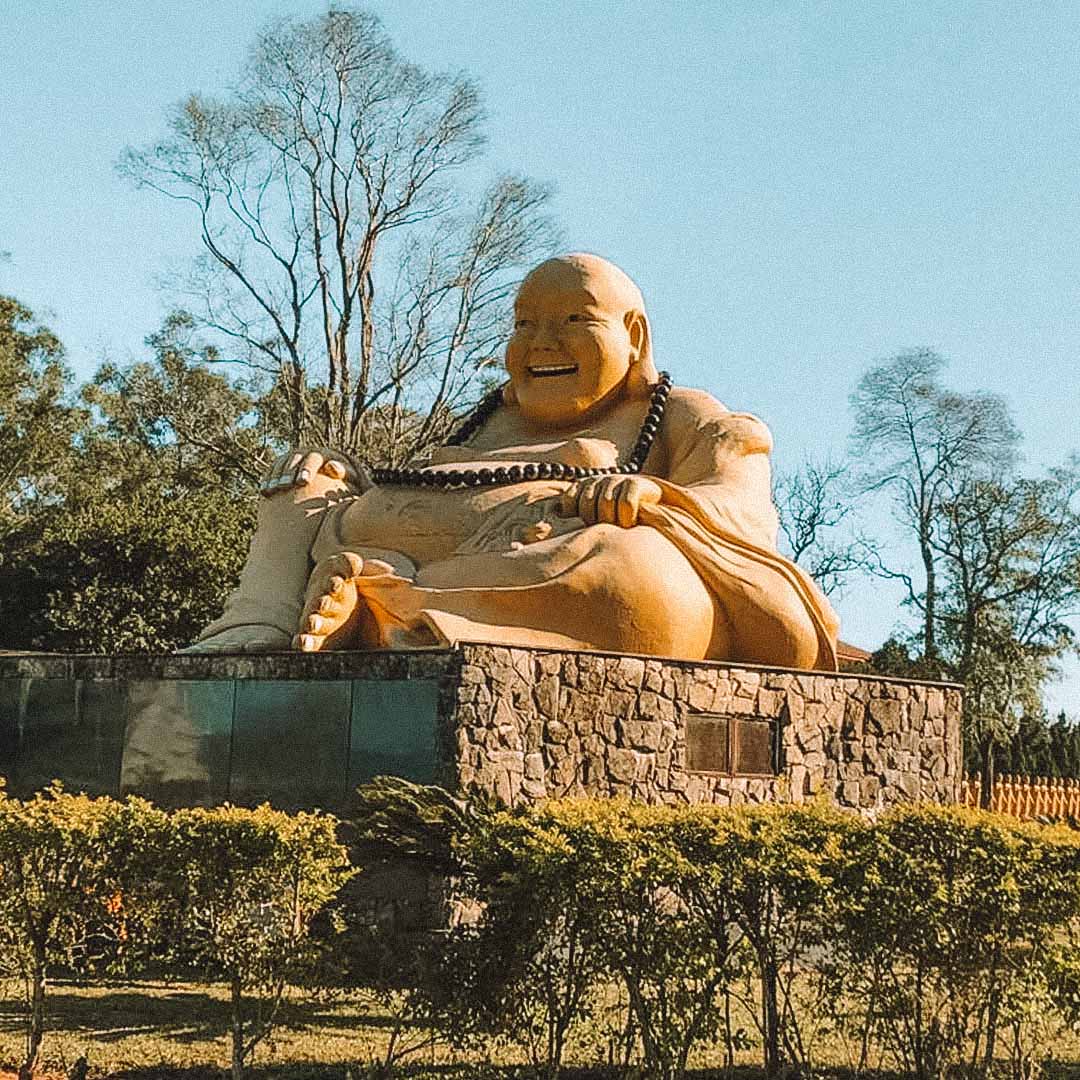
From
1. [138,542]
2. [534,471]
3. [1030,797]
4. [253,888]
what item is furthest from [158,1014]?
[1030,797]

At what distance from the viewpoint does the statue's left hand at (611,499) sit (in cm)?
746

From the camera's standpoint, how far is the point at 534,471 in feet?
26.1

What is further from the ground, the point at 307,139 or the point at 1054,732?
the point at 307,139

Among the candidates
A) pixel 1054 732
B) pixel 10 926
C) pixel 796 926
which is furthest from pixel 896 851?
pixel 1054 732

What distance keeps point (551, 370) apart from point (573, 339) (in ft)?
0.72

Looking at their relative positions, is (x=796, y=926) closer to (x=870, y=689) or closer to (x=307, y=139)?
(x=870, y=689)

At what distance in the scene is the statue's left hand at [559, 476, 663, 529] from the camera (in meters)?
7.46

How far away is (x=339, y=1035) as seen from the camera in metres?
5.58

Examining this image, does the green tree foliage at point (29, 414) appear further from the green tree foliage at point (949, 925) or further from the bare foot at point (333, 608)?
the green tree foliage at point (949, 925)

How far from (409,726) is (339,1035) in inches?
57.5

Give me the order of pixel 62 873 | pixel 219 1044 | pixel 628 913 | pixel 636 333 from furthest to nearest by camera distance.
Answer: pixel 636 333, pixel 219 1044, pixel 62 873, pixel 628 913

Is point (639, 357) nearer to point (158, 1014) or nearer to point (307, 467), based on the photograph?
point (307, 467)

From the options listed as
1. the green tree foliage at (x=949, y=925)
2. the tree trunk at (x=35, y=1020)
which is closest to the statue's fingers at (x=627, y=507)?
the green tree foliage at (x=949, y=925)

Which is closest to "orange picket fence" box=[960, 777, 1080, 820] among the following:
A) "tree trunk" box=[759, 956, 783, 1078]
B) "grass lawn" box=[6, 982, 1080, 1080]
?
"grass lawn" box=[6, 982, 1080, 1080]
